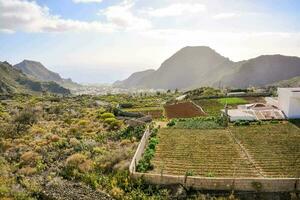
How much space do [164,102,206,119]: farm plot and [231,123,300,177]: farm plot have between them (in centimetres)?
1184

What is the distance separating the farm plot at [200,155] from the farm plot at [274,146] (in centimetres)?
104

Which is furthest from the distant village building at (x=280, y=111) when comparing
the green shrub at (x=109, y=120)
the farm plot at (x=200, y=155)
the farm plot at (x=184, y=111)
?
the green shrub at (x=109, y=120)

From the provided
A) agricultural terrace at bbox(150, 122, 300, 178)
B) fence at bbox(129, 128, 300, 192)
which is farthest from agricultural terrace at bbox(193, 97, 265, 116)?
fence at bbox(129, 128, 300, 192)

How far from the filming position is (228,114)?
146ft

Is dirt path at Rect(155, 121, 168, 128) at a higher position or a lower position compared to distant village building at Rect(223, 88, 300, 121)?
lower

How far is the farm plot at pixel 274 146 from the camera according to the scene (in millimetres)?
26180

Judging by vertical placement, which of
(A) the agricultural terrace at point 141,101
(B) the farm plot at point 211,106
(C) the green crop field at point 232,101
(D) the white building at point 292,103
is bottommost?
(A) the agricultural terrace at point 141,101

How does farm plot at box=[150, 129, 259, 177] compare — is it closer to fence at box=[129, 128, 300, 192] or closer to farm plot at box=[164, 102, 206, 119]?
fence at box=[129, 128, 300, 192]

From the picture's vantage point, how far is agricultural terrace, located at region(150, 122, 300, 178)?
26047mm

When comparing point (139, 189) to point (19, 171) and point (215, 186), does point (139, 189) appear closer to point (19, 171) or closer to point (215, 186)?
point (215, 186)

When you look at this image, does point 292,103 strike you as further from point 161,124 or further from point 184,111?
point 184,111

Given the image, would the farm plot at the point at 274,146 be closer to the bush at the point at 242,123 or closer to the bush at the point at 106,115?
the bush at the point at 242,123

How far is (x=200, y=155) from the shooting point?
98.7 ft

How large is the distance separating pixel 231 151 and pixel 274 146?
4.06 metres
